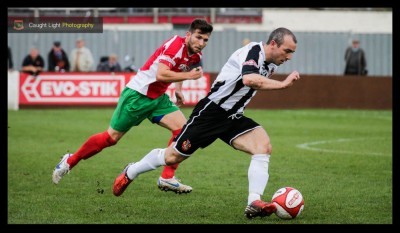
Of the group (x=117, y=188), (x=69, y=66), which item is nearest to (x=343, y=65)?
(x=69, y=66)

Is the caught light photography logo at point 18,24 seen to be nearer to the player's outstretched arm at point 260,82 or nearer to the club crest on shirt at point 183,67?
the club crest on shirt at point 183,67

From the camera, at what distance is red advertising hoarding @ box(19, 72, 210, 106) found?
83.2ft

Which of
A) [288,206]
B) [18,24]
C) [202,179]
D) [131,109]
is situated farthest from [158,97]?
[18,24]

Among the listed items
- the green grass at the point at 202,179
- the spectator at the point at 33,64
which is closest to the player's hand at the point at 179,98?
the green grass at the point at 202,179

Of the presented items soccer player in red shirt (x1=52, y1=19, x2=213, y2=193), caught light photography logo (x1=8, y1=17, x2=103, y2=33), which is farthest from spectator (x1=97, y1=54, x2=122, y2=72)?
soccer player in red shirt (x1=52, y1=19, x2=213, y2=193)

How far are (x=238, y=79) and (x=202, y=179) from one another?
3.00 metres

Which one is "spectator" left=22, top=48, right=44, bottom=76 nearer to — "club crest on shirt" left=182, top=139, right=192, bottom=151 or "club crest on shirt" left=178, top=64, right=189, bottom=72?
"club crest on shirt" left=178, top=64, right=189, bottom=72

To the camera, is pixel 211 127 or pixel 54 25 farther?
pixel 54 25

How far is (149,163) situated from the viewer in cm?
977

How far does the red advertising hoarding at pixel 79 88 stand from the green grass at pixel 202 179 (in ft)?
14.5

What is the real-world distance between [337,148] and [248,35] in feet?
48.9

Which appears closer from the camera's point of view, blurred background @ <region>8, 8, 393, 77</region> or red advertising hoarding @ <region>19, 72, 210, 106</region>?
red advertising hoarding @ <region>19, 72, 210, 106</region>

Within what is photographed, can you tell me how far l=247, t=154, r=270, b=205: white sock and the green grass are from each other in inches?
9.8

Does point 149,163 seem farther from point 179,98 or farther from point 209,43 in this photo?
point 209,43
